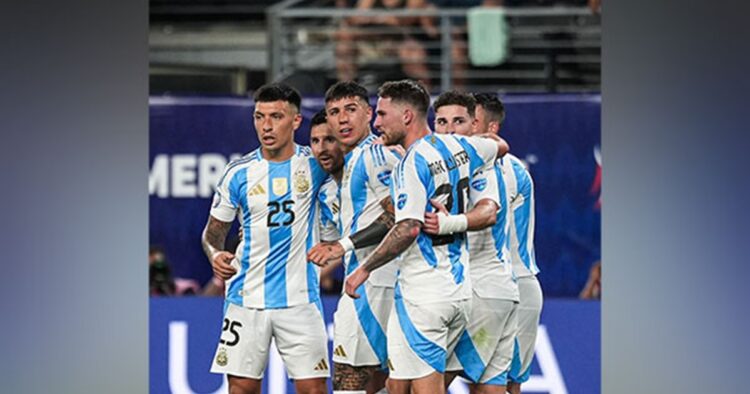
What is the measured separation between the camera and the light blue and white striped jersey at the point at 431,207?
5.85 meters

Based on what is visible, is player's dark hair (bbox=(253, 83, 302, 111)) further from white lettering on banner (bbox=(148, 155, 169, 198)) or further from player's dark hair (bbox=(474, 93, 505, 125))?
white lettering on banner (bbox=(148, 155, 169, 198))

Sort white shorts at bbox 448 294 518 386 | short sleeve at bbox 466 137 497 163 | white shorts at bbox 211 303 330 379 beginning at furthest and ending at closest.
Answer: white shorts at bbox 448 294 518 386
white shorts at bbox 211 303 330 379
short sleeve at bbox 466 137 497 163

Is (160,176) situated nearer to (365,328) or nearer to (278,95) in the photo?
(278,95)

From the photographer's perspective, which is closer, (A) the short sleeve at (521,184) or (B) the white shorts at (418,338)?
(B) the white shorts at (418,338)

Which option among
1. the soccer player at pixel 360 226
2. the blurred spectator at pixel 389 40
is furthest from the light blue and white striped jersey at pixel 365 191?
the blurred spectator at pixel 389 40

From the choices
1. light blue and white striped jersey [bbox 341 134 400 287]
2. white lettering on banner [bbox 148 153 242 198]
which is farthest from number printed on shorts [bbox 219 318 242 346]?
white lettering on banner [bbox 148 153 242 198]

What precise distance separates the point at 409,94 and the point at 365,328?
45.6 inches

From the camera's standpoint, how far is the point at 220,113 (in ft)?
29.2

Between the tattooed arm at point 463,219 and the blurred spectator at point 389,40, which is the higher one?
the blurred spectator at point 389,40

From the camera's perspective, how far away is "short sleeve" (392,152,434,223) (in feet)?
19.1

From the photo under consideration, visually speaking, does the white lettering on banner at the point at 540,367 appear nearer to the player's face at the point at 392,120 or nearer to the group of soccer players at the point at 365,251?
the group of soccer players at the point at 365,251

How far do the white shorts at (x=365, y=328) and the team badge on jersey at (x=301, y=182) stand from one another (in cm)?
54
